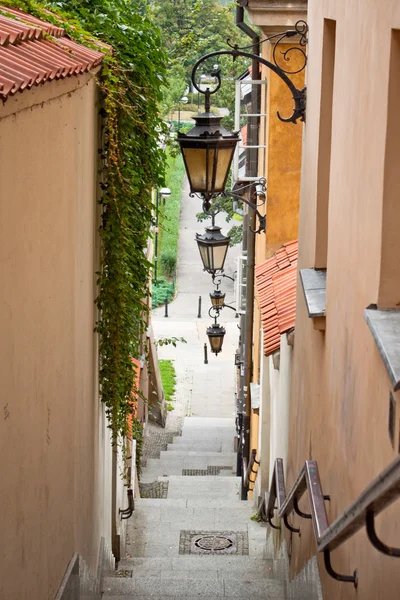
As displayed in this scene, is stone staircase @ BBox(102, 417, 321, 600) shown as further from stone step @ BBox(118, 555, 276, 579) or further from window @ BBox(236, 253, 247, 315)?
window @ BBox(236, 253, 247, 315)

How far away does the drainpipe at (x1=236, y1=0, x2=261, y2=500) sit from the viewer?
41.4 feet

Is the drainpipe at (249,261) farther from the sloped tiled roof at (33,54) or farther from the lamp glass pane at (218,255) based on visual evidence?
the sloped tiled roof at (33,54)

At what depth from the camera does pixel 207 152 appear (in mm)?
7812

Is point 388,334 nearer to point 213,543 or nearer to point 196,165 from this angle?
point 196,165

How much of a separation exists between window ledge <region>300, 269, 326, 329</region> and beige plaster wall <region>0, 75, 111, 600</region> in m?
1.47

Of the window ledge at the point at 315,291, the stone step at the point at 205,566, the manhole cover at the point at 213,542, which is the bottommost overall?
the manhole cover at the point at 213,542

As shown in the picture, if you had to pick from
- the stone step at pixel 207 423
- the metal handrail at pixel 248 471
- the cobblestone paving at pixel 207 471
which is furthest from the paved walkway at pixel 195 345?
the metal handrail at pixel 248 471

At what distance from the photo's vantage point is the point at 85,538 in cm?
748

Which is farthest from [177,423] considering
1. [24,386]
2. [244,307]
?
[24,386]

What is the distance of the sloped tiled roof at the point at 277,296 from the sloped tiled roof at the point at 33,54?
3.41 metres

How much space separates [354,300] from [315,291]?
176 cm

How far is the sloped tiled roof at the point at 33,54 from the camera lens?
3960mm

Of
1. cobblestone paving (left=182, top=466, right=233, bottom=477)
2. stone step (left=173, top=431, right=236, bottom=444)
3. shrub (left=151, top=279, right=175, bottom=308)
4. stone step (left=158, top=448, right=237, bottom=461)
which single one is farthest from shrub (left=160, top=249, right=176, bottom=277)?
cobblestone paving (left=182, top=466, right=233, bottom=477)

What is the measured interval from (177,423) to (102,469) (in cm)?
1355
